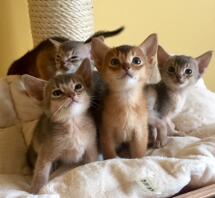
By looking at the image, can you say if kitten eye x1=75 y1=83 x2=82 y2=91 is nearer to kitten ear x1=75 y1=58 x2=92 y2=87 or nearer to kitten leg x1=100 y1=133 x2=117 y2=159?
kitten ear x1=75 y1=58 x2=92 y2=87

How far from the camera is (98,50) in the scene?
1.24 m

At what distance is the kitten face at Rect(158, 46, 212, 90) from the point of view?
1.34 meters

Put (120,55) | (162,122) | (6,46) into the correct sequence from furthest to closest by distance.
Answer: (6,46)
(162,122)
(120,55)

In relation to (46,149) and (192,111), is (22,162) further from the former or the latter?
(192,111)

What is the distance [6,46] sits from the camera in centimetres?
212

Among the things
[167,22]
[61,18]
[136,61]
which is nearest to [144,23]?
[167,22]

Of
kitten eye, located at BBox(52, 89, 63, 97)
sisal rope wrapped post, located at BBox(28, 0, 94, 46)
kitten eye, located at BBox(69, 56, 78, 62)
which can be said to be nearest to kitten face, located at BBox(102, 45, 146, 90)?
kitten eye, located at BBox(52, 89, 63, 97)

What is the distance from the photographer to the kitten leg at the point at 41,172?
118cm

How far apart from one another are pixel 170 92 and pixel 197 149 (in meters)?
0.27

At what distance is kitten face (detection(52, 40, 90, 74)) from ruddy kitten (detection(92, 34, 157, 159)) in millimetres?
248

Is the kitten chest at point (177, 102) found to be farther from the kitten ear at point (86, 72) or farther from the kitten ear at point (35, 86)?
the kitten ear at point (35, 86)

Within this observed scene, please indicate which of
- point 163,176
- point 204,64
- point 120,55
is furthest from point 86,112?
point 204,64

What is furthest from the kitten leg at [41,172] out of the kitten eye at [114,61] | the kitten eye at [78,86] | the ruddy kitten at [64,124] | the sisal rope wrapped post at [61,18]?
Answer: the sisal rope wrapped post at [61,18]

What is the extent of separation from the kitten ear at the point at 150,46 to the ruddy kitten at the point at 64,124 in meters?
0.17
